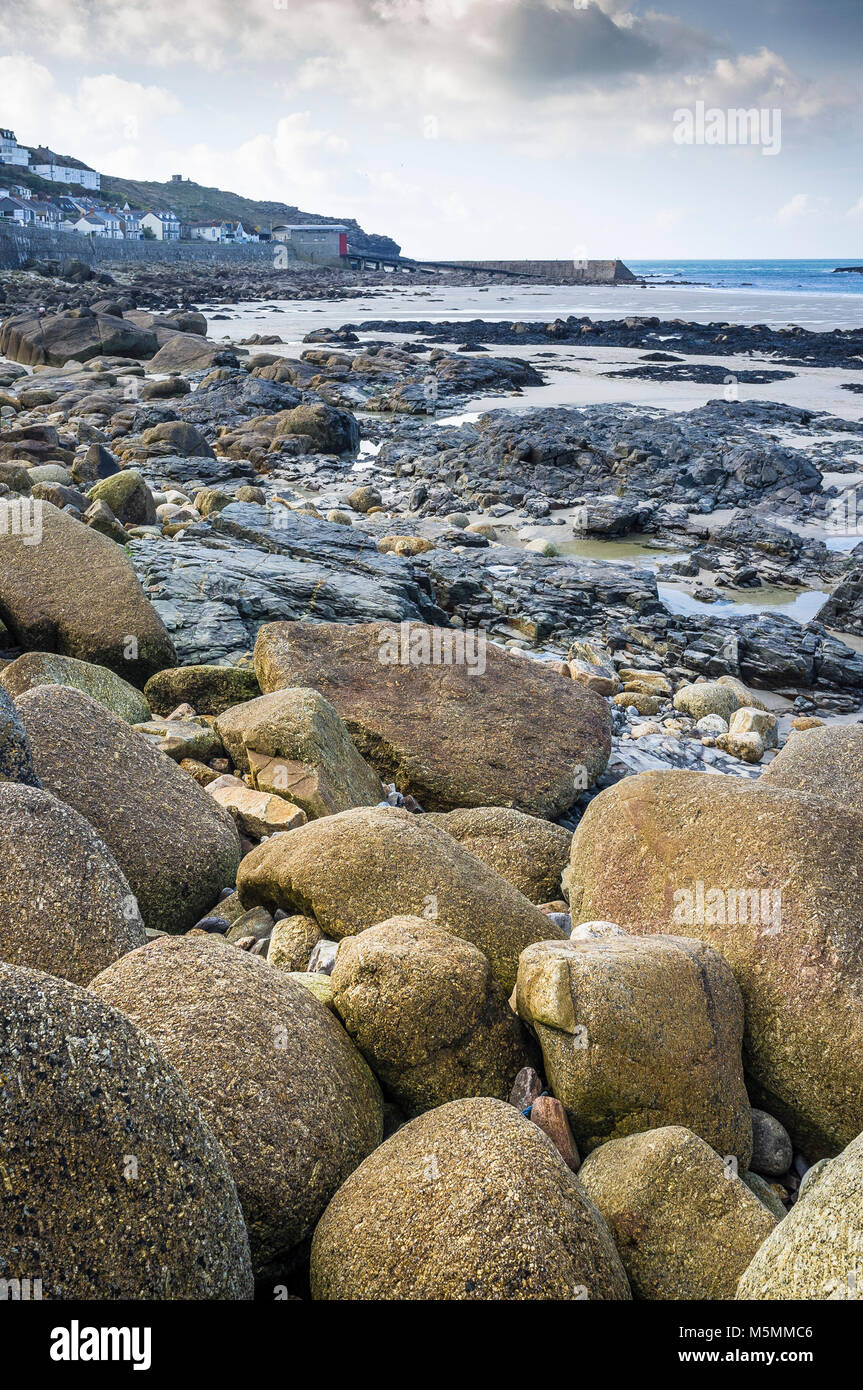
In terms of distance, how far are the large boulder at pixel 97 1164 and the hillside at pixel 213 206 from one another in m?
143

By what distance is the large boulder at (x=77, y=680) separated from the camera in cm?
516

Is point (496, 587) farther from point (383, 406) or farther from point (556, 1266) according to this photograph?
point (383, 406)

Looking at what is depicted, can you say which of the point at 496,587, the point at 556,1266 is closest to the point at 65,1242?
the point at 556,1266

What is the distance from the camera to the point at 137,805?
4.18 metres

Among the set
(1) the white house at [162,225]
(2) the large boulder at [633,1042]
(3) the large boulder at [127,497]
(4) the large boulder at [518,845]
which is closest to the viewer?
(2) the large boulder at [633,1042]

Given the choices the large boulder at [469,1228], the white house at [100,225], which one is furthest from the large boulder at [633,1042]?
the white house at [100,225]

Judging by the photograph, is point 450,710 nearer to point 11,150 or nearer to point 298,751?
point 298,751

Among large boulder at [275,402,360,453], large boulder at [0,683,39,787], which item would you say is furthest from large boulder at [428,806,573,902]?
large boulder at [275,402,360,453]

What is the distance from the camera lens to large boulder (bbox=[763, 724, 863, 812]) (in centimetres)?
516

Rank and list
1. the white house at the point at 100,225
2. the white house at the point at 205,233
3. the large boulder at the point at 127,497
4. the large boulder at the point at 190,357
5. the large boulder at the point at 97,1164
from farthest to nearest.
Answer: the white house at the point at 205,233, the white house at the point at 100,225, the large boulder at the point at 190,357, the large boulder at the point at 127,497, the large boulder at the point at 97,1164

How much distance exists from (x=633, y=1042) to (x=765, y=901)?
99cm

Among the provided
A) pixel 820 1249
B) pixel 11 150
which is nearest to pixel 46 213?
pixel 11 150

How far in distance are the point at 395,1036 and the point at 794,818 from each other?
6.45 ft

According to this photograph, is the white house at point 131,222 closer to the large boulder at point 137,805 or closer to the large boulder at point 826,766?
the large boulder at point 137,805
